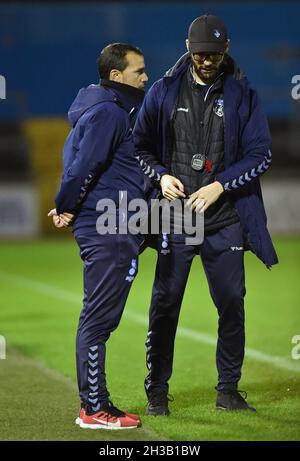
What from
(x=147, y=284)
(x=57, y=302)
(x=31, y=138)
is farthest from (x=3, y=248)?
(x=57, y=302)

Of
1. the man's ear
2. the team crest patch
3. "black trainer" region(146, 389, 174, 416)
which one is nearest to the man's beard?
the team crest patch

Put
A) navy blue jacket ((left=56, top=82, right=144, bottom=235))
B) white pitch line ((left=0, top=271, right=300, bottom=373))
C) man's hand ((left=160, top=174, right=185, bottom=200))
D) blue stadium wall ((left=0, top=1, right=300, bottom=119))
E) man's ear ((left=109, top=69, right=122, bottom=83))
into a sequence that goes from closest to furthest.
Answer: navy blue jacket ((left=56, top=82, right=144, bottom=235)) → man's ear ((left=109, top=69, right=122, bottom=83)) → man's hand ((left=160, top=174, right=185, bottom=200)) → white pitch line ((left=0, top=271, right=300, bottom=373)) → blue stadium wall ((left=0, top=1, right=300, bottom=119))

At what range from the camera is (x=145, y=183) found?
624 cm

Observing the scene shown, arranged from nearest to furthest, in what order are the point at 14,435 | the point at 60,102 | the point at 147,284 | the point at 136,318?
the point at 14,435 < the point at 136,318 < the point at 147,284 < the point at 60,102

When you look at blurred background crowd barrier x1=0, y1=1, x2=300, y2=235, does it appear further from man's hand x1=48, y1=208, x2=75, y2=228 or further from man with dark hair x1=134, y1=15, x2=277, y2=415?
man's hand x1=48, y1=208, x2=75, y2=228

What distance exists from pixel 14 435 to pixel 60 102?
2295cm

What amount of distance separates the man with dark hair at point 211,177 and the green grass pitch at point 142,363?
0.44m

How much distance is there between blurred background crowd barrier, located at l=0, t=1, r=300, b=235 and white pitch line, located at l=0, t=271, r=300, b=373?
317 inches

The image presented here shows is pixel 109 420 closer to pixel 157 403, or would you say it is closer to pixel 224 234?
pixel 157 403

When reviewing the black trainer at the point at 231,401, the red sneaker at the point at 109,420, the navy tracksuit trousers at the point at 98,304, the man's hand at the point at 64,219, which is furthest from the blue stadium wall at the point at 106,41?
the red sneaker at the point at 109,420

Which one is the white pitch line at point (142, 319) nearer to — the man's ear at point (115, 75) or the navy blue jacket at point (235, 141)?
the navy blue jacket at point (235, 141)

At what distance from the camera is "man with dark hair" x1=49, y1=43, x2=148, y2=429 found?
5.86 metres

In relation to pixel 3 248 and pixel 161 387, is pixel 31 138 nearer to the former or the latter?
pixel 3 248

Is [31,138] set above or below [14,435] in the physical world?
above
